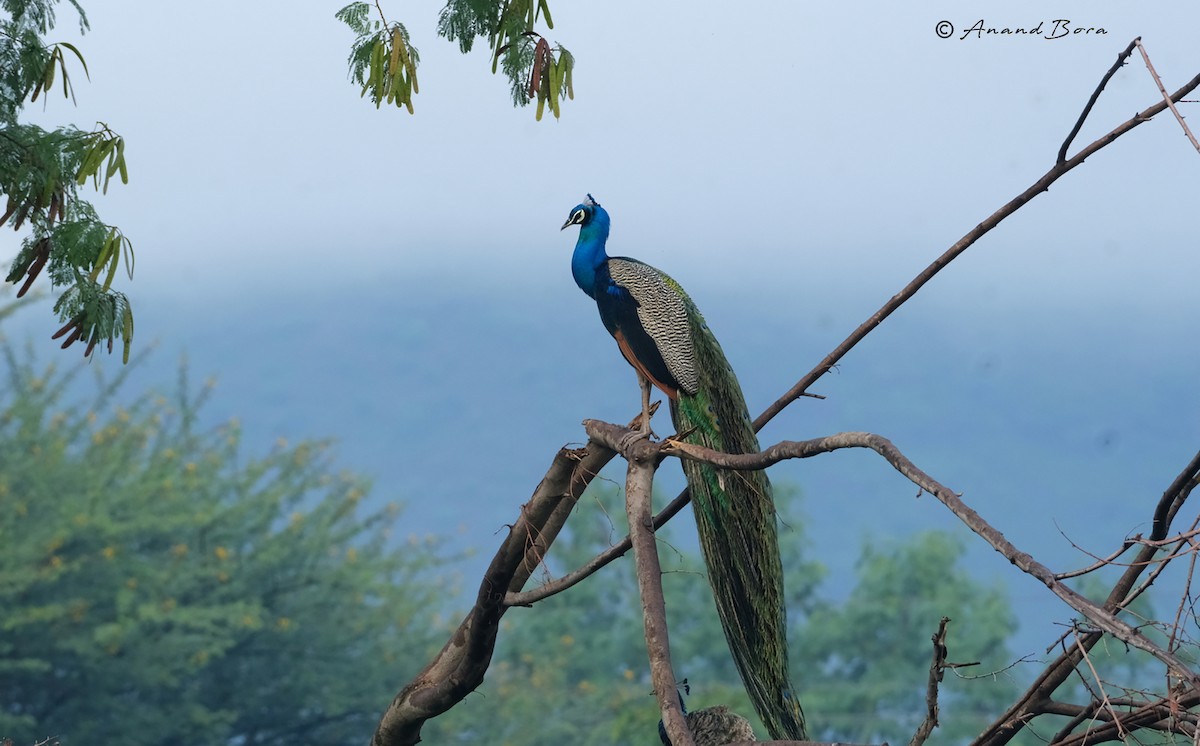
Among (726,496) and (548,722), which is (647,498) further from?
(548,722)

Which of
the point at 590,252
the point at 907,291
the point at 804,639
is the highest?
the point at 804,639

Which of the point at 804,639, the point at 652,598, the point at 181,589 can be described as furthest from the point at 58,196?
the point at 804,639

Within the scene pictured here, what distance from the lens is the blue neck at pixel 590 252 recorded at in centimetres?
428

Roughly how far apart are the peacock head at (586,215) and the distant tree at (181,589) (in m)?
9.35

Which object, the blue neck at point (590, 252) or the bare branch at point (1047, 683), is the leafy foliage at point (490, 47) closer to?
the blue neck at point (590, 252)

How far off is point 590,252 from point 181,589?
10453 millimetres

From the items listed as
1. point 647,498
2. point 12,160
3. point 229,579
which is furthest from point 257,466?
point 647,498

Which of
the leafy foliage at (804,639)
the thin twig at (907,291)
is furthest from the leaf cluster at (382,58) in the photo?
the leafy foliage at (804,639)

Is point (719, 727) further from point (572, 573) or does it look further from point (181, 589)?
point (181, 589)

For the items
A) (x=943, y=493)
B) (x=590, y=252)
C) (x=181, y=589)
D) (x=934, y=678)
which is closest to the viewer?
(x=943, y=493)

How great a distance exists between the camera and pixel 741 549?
376cm

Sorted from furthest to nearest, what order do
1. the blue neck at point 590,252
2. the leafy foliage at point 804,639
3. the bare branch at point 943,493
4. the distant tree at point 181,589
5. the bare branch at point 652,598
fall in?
the leafy foliage at point 804,639 → the distant tree at point 181,589 → the blue neck at point 590,252 → the bare branch at point 652,598 → the bare branch at point 943,493

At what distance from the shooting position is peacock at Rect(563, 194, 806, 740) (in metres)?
3.63

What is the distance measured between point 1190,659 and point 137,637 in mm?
12332
